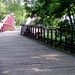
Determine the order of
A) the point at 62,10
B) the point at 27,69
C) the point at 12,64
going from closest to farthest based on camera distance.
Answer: the point at 27,69 < the point at 12,64 < the point at 62,10

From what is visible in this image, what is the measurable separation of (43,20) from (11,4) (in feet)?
144

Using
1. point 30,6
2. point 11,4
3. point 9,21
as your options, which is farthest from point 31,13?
point 11,4

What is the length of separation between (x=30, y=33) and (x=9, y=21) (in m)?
17.2

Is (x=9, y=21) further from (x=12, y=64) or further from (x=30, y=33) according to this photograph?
(x=12, y=64)

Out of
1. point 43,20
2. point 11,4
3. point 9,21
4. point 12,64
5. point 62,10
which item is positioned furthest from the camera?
point 11,4

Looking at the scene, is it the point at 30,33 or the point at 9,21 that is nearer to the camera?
the point at 30,33

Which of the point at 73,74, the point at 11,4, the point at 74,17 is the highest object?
the point at 11,4

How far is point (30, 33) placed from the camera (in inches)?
741

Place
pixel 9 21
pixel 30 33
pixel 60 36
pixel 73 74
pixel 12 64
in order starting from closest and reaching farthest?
1. pixel 73 74
2. pixel 12 64
3. pixel 60 36
4. pixel 30 33
5. pixel 9 21

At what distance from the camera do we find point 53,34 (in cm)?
1254

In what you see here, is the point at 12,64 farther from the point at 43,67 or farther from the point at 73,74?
the point at 73,74

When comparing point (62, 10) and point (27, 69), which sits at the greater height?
point (62, 10)

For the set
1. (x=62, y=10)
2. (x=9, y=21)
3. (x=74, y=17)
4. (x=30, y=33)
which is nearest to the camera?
(x=62, y=10)

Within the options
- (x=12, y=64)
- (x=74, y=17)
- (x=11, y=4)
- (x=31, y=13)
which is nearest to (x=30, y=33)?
(x=31, y=13)
